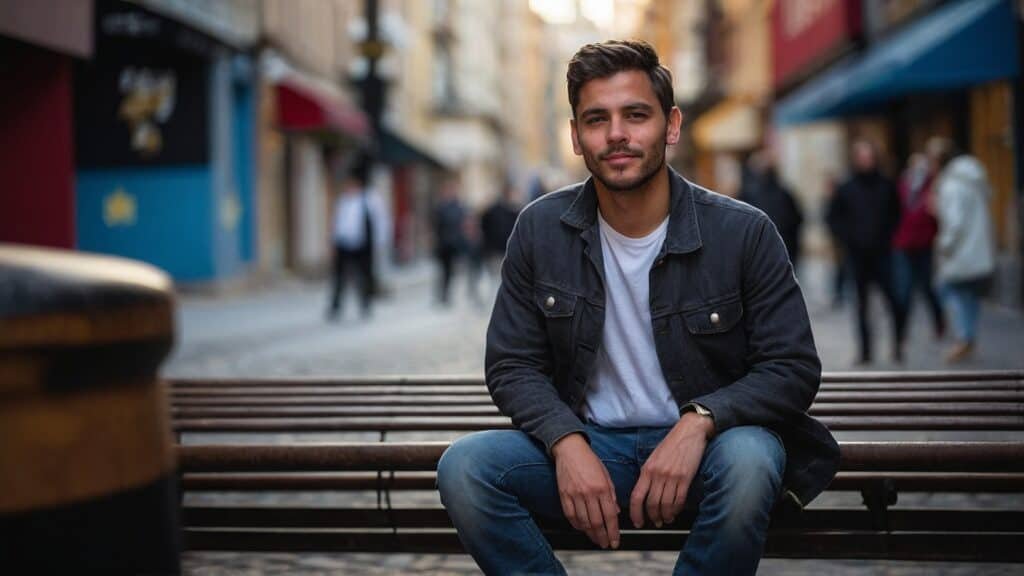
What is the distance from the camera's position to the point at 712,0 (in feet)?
141

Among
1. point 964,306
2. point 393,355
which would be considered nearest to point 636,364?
point 964,306

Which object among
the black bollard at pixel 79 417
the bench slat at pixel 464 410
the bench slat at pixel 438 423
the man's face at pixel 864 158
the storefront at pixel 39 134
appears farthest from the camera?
the storefront at pixel 39 134

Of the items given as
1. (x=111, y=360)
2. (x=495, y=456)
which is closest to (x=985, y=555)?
(x=495, y=456)

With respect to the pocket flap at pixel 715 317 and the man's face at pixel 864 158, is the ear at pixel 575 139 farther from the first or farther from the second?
the man's face at pixel 864 158

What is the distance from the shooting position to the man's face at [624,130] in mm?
3023

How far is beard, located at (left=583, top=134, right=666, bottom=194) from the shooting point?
9.91 feet

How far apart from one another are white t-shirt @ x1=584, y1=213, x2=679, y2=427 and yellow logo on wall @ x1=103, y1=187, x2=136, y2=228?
18.5 metres

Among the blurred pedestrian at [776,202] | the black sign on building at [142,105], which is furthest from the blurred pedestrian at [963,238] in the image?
the black sign on building at [142,105]

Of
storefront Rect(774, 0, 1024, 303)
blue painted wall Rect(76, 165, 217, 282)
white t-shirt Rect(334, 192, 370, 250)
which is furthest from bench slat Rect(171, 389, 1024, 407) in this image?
blue painted wall Rect(76, 165, 217, 282)

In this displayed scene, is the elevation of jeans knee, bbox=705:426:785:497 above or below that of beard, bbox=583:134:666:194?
below

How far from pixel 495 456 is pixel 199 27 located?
1690 cm

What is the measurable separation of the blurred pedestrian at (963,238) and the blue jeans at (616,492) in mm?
7778

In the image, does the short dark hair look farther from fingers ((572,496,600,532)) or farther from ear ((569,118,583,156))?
fingers ((572,496,600,532))

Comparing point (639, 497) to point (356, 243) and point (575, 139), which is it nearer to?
point (575, 139)
